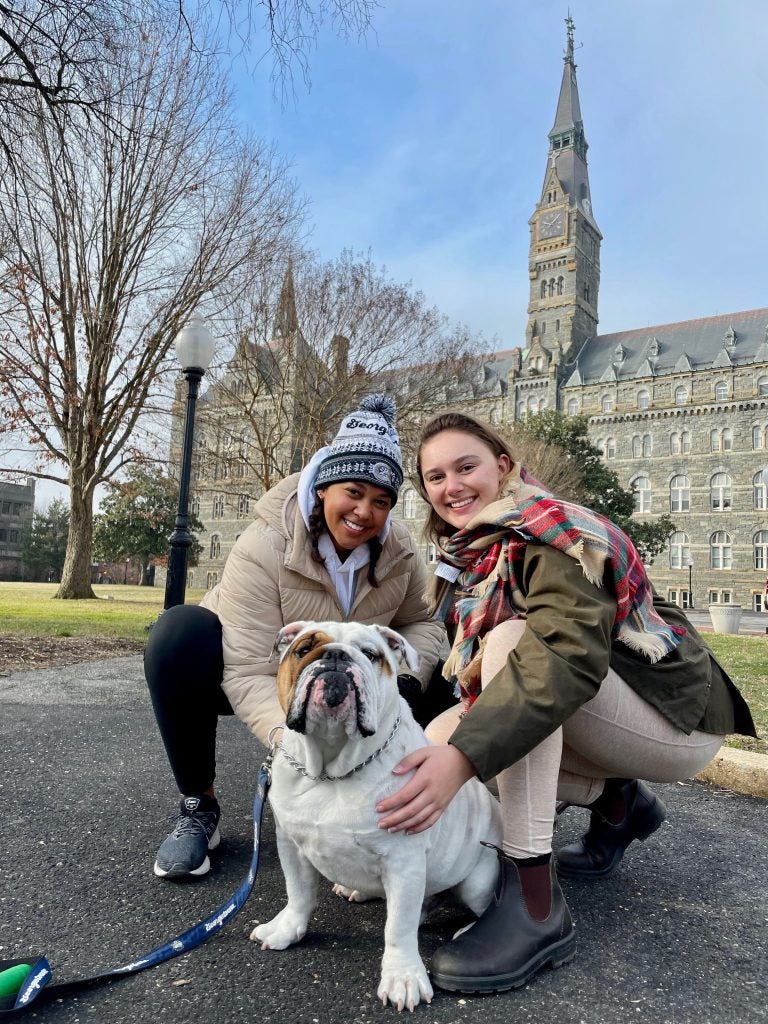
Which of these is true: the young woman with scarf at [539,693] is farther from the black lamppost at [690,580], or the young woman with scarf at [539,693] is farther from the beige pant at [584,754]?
the black lamppost at [690,580]

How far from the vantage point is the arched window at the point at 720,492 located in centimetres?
4681

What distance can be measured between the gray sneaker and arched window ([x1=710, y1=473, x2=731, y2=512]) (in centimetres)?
5074

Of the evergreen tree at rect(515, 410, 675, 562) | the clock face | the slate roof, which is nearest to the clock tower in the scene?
the clock face

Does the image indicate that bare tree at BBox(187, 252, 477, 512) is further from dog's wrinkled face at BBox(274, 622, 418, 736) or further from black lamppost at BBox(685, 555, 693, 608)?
black lamppost at BBox(685, 555, 693, 608)

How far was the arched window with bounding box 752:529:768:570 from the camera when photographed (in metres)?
44.7

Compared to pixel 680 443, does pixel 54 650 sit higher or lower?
lower

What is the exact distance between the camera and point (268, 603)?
8.16 ft

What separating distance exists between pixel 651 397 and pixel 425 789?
2153 inches

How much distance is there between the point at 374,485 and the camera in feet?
8.16

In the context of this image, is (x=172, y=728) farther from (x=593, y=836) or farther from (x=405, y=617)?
(x=593, y=836)

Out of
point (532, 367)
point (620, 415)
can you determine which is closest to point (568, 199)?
point (532, 367)

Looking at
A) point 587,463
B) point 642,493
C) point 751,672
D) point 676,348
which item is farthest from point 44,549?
point 751,672

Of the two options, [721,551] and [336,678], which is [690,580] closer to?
[721,551]

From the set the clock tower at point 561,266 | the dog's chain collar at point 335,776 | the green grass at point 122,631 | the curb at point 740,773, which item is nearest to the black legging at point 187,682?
the dog's chain collar at point 335,776
